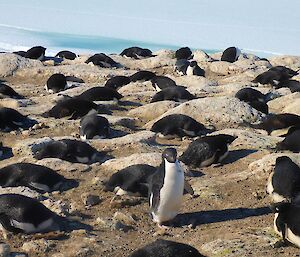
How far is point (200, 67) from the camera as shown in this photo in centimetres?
1599

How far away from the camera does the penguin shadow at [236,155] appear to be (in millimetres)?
6767

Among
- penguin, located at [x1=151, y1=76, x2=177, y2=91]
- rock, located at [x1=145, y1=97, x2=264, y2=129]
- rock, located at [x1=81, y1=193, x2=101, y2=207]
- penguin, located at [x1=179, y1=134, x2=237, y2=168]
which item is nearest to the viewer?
rock, located at [x1=81, y1=193, x2=101, y2=207]

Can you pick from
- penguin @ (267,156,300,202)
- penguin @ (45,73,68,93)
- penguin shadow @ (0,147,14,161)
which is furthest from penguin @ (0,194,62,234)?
penguin @ (45,73,68,93)

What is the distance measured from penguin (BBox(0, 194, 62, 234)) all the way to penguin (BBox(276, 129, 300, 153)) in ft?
9.90

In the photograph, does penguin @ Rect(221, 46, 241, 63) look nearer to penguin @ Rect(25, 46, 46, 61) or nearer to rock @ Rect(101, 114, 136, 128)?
penguin @ Rect(25, 46, 46, 61)

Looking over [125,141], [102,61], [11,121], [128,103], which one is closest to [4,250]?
[125,141]

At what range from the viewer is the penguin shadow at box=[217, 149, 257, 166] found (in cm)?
677

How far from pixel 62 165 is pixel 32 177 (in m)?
0.76

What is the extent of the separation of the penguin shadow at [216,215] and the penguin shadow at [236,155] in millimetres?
1348

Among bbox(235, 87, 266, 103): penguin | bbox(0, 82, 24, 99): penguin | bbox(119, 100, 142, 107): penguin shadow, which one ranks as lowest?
bbox(0, 82, 24, 99): penguin

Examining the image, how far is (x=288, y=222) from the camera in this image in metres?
4.31

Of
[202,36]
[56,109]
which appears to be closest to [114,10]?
[202,36]

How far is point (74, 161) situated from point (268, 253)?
330cm

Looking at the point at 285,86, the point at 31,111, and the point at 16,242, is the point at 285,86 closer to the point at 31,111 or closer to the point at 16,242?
the point at 31,111
